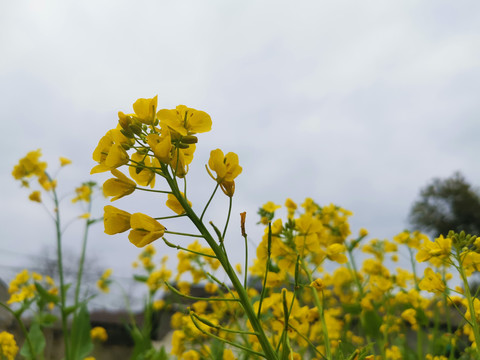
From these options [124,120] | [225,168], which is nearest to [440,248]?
[225,168]

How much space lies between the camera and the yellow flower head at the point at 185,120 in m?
0.78

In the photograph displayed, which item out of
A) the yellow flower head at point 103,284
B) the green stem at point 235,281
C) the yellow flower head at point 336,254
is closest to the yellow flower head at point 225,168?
the green stem at point 235,281

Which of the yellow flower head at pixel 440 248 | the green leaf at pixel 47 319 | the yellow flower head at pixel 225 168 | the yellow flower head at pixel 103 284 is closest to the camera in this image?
the yellow flower head at pixel 225 168

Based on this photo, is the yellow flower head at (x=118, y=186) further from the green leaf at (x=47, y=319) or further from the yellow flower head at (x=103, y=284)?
the yellow flower head at (x=103, y=284)

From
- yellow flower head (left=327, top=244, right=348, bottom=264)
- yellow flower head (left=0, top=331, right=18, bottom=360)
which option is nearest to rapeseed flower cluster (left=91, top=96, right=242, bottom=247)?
yellow flower head (left=327, top=244, right=348, bottom=264)

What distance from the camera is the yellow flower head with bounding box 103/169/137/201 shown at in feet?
2.52

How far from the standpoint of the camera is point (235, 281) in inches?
27.4

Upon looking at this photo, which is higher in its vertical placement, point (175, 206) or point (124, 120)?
point (124, 120)

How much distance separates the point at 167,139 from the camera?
72 centimetres

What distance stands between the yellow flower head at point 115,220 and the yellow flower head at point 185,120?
181 millimetres

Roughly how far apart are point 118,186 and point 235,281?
290 mm

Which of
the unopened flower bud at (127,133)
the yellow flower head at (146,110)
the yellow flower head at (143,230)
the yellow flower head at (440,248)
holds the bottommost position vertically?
the yellow flower head at (143,230)

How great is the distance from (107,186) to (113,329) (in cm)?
592

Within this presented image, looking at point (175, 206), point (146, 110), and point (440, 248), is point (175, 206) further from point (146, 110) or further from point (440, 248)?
point (440, 248)
